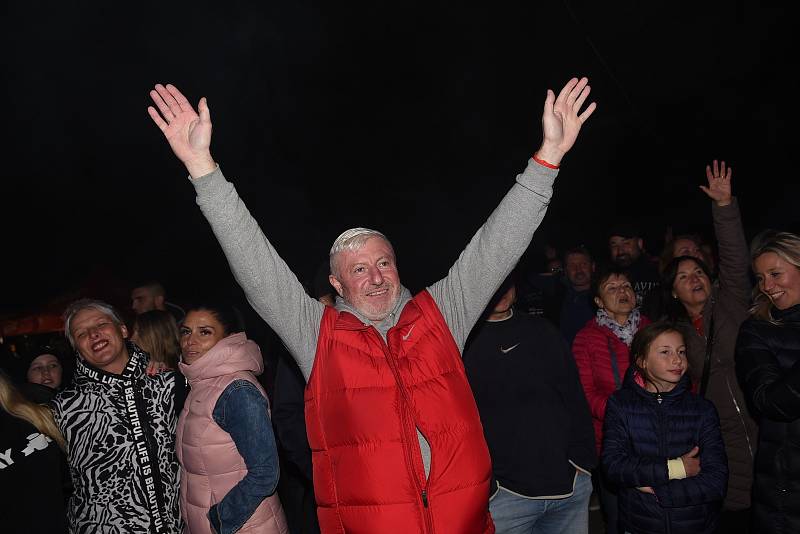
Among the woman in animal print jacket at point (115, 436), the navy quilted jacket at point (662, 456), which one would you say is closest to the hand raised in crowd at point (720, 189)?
the navy quilted jacket at point (662, 456)

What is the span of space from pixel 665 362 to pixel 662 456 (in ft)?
1.50

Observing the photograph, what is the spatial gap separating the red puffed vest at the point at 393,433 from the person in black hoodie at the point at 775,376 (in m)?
1.44

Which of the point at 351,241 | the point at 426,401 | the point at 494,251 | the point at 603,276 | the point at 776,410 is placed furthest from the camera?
the point at 603,276

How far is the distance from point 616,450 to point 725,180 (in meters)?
1.87

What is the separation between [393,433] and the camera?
187cm

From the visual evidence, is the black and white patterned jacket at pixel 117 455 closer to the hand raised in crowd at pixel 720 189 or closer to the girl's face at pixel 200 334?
the girl's face at pixel 200 334

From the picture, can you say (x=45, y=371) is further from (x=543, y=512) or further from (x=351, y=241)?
(x=543, y=512)

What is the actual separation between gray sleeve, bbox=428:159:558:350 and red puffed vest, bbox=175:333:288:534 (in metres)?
1.09

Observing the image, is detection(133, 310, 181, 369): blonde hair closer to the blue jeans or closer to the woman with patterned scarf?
the blue jeans

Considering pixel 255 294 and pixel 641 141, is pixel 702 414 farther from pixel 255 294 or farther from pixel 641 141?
pixel 641 141

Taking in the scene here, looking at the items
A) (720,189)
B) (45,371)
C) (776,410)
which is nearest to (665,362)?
(776,410)

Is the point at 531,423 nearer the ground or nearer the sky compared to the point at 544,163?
nearer the ground

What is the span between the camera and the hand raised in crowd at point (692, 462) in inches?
108

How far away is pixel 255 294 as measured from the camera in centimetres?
191
